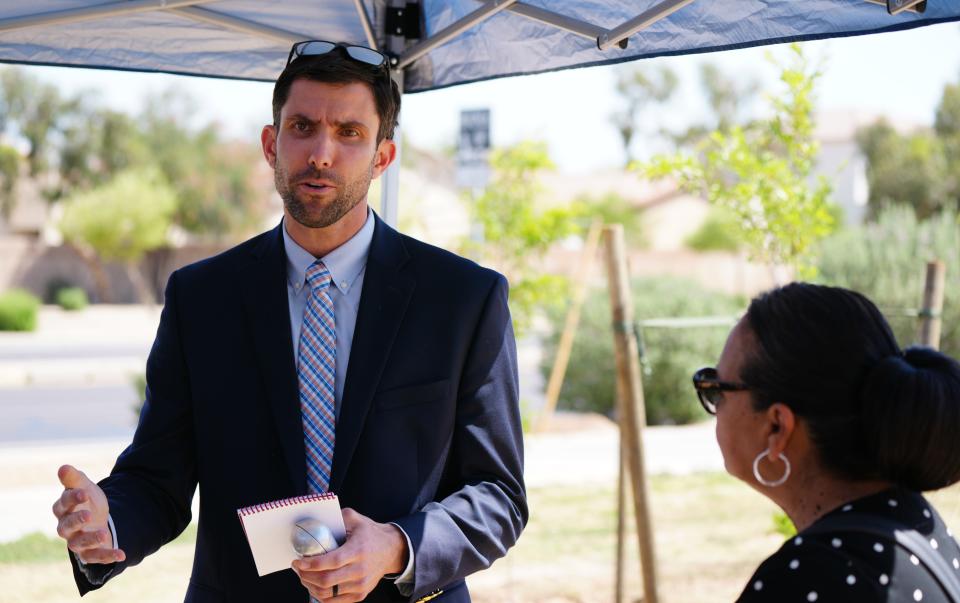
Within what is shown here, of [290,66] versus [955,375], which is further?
[290,66]

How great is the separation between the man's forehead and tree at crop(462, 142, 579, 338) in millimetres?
9087

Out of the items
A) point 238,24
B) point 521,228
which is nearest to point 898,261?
point 521,228

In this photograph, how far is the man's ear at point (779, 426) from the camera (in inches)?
64.1

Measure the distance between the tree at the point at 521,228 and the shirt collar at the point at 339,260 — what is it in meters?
9.06

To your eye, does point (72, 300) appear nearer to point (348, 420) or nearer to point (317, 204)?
point (317, 204)

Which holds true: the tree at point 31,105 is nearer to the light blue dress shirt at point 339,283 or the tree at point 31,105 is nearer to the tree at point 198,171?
the tree at point 198,171

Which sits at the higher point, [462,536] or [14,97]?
[14,97]

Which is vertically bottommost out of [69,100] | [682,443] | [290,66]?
[682,443]

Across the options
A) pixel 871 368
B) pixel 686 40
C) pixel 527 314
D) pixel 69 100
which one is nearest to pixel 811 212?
pixel 686 40

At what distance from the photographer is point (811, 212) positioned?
17.3 feet

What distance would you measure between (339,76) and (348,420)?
0.79 m

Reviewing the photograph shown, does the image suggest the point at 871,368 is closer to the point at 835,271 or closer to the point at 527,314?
the point at 527,314

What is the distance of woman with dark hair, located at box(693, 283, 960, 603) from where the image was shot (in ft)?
4.85

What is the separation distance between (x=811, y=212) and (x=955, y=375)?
3880mm
